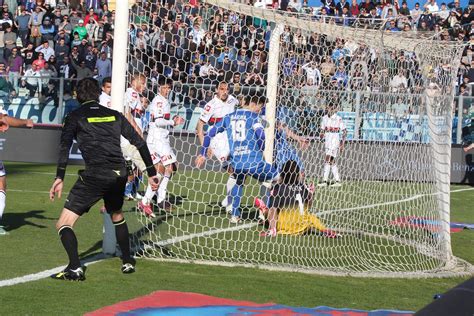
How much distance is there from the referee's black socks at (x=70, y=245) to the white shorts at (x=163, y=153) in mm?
4795

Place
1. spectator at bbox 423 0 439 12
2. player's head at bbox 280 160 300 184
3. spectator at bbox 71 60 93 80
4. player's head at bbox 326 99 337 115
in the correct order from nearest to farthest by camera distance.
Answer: player's head at bbox 280 160 300 184 < player's head at bbox 326 99 337 115 < spectator at bbox 71 60 93 80 < spectator at bbox 423 0 439 12

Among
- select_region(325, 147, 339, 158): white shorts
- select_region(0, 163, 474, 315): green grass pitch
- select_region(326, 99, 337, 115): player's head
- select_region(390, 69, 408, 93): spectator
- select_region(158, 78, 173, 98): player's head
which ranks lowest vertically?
select_region(0, 163, 474, 315): green grass pitch

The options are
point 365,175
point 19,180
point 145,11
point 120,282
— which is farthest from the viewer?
point 19,180

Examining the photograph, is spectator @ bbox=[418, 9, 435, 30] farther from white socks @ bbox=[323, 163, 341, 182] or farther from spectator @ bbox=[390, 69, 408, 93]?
white socks @ bbox=[323, 163, 341, 182]

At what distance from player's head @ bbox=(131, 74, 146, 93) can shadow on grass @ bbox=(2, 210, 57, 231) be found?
263 centimetres

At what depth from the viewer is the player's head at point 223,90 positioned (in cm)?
1197

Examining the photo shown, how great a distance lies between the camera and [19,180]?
714 inches

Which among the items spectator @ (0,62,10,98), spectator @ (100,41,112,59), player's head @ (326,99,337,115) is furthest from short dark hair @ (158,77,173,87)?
spectator @ (100,41,112,59)

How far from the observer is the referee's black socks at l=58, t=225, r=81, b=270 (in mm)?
8406

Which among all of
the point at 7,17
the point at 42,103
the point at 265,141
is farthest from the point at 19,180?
the point at 7,17

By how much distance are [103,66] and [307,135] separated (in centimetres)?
1280

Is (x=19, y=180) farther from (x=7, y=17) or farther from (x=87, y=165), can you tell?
(x=7, y=17)

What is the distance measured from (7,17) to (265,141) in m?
20.1

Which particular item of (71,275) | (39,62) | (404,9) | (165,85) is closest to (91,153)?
(71,275)
